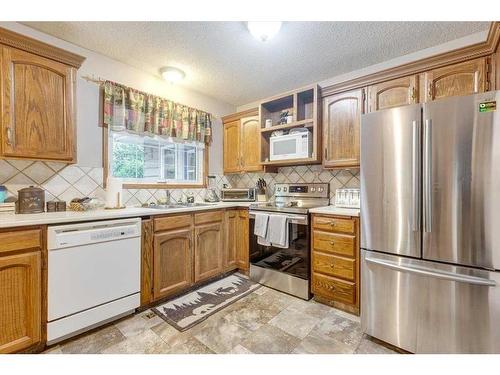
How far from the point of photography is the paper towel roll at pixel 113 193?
2.15 metres

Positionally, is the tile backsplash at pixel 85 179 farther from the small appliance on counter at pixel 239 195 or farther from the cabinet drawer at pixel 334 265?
the cabinet drawer at pixel 334 265

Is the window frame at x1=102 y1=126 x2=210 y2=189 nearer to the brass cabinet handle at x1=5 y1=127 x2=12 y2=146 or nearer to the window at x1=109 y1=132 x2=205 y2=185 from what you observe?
the window at x1=109 y1=132 x2=205 y2=185

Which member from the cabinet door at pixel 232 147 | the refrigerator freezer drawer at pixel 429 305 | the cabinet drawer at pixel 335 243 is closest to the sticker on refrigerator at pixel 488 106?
the refrigerator freezer drawer at pixel 429 305

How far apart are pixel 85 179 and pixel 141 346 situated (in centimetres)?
157

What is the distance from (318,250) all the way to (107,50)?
279 cm

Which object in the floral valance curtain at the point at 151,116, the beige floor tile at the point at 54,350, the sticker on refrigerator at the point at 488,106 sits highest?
the floral valance curtain at the point at 151,116

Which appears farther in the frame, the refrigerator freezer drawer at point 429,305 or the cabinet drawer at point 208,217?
the cabinet drawer at point 208,217

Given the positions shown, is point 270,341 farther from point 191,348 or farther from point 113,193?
point 113,193

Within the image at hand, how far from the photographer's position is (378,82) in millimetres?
2133

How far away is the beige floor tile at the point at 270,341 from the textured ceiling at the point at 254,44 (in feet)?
7.87

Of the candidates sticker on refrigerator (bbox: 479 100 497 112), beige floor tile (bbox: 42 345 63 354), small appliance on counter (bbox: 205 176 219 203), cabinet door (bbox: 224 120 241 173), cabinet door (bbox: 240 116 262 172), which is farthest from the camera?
cabinet door (bbox: 224 120 241 173)

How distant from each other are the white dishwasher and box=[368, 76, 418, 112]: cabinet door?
2461mm

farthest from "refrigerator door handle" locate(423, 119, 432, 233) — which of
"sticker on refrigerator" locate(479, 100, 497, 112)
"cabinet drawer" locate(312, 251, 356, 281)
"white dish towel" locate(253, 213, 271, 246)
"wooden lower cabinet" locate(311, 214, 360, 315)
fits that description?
"white dish towel" locate(253, 213, 271, 246)

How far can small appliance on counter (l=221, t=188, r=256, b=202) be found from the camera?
3166 mm
